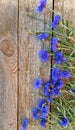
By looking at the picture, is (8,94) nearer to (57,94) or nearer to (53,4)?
(57,94)

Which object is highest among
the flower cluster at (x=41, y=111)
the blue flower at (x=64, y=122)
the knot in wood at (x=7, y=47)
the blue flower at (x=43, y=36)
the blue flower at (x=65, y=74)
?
the blue flower at (x=43, y=36)

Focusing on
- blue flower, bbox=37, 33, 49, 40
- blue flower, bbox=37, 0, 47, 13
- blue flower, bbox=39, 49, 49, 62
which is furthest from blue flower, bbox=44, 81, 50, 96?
blue flower, bbox=37, 0, 47, 13

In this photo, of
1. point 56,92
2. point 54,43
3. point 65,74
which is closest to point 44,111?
point 56,92

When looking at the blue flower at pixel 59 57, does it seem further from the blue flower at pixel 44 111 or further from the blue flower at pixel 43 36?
the blue flower at pixel 44 111

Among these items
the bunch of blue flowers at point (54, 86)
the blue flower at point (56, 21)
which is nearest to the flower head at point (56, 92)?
the bunch of blue flowers at point (54, 86)

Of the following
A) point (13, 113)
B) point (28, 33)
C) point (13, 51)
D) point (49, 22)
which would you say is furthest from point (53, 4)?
point (13, 113)

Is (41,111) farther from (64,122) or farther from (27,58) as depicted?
(27,58)
